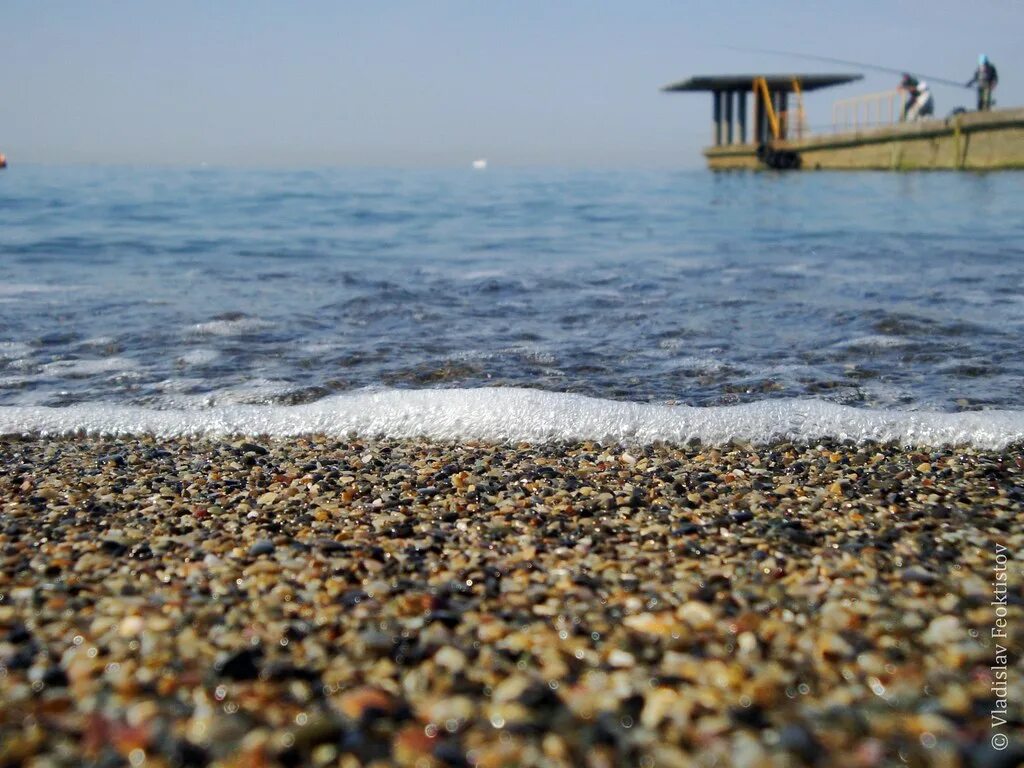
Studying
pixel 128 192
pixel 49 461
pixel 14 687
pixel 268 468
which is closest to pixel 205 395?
pixel 49 461

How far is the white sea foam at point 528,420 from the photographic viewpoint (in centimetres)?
377

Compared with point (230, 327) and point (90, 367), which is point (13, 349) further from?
point (230, 327)

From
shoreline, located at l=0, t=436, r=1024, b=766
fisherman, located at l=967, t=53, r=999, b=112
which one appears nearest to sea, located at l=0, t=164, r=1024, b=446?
shoreline, located at l=0, t=436, r=1024, b=766

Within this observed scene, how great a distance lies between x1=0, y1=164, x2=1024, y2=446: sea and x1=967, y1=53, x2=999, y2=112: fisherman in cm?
1395

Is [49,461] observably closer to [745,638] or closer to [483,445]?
[483,445]

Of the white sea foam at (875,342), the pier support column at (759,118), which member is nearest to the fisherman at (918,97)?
the pier support column at (759,118)

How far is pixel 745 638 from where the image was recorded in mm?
1851

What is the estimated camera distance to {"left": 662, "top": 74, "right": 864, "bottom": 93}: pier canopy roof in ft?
120

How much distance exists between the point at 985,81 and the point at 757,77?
1238 centimetres

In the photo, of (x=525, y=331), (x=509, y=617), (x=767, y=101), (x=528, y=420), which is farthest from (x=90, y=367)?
(x=767, y=101)

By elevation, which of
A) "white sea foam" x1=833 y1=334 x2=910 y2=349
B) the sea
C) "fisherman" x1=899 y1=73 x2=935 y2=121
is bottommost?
"white sea foam" x1=833 y1=334 x2=910 y2=349

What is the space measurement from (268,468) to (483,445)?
3.06ft

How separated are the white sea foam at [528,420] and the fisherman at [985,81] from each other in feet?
87.0

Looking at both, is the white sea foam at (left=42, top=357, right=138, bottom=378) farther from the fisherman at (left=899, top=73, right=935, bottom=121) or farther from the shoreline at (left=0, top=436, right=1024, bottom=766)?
the fisherman at (left=899, top=73, right=935, bottom=121)
